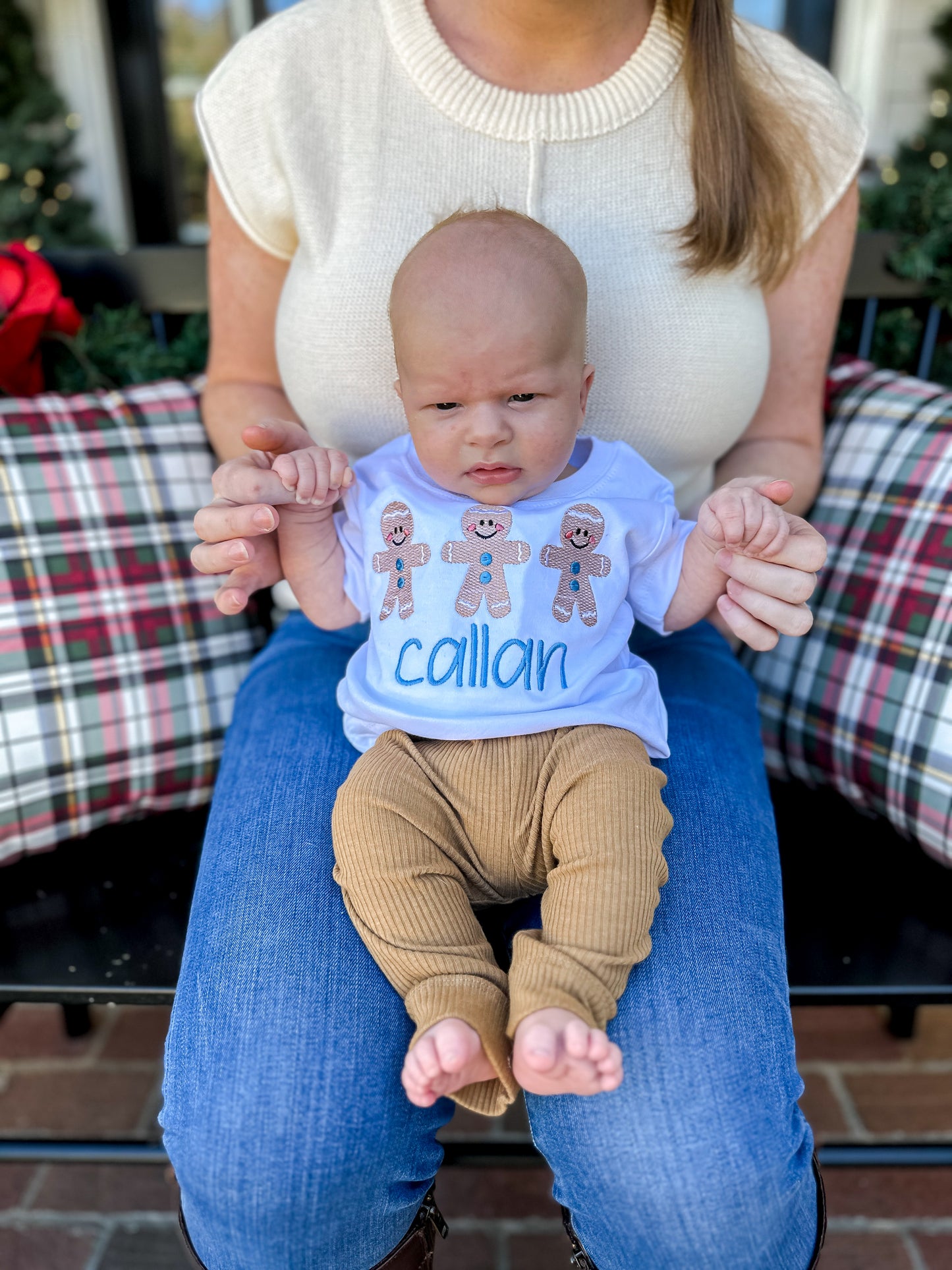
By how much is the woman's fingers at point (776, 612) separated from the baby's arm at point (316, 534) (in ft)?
1.52

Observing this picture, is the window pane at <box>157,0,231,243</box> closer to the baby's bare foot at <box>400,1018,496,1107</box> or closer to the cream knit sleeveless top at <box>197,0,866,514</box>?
the cream knit sleeveless top at <box>197,0,866,514</box>

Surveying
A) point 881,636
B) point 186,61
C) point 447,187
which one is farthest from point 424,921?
point 186,61

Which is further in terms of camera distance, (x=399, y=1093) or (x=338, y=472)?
(x=338, y=472)

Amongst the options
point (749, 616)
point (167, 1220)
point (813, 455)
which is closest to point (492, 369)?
point (749, 616)

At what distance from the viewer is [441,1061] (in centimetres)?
92

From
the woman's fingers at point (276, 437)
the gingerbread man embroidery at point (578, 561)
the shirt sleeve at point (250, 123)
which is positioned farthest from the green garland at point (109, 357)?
the gingerbread man embroidery at point (578, 561)

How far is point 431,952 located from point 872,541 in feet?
3.03

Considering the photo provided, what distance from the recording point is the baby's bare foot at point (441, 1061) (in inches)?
36.1

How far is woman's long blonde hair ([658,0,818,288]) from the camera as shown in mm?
1349

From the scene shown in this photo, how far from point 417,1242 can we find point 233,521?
30.9 inches

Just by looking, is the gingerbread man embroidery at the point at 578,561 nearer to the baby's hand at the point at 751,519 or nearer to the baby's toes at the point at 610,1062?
the baby's hand at the point at 751,519

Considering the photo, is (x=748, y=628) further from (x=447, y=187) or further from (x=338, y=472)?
(x=447, y=187)

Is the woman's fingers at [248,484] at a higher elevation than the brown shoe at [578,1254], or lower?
higher

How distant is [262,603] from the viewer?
5.59 ft
